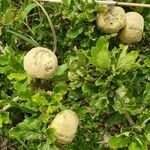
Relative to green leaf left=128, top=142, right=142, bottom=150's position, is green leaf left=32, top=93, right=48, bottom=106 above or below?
above

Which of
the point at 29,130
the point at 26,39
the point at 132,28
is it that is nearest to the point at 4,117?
the point at 29,130

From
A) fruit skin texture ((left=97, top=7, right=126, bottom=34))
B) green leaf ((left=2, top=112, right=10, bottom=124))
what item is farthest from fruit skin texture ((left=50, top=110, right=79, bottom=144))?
fruit skin texture ((left=97, top=7, right=126, bottom=34))

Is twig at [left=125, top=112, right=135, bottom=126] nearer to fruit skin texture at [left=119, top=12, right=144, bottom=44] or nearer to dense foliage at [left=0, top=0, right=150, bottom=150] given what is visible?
dense foliage at [left=0, top=0, right=150, bottom=150]

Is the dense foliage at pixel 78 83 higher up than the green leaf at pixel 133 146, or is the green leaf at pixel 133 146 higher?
the dense foliage at pixel 78 83

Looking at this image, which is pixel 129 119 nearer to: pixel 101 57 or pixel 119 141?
pixel 119 141

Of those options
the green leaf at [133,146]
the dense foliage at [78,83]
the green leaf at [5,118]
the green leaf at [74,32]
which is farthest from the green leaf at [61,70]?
the green leaf at [133,146]

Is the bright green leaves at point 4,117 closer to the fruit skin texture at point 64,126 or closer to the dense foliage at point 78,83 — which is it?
the dense foliage at point 78,83
